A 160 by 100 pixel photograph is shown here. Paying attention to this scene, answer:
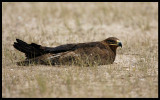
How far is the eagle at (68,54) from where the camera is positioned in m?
9.33

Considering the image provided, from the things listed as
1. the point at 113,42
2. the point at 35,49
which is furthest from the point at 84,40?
the point at 35,49

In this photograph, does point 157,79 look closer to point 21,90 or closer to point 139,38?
point 21,90

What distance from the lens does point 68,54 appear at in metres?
9.38

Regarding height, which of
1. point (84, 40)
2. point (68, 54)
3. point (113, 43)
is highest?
point (84, 40)

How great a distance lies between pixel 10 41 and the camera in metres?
12.3

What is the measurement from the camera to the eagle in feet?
30.6

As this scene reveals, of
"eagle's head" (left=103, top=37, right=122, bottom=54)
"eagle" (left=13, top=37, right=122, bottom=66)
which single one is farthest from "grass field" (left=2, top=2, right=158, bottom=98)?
"eagle's head" (left=103, top=37, right=122, bottom=54)

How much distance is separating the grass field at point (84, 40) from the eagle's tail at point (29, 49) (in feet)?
1.31

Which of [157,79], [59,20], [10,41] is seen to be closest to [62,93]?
[157,79]

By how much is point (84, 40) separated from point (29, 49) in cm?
336

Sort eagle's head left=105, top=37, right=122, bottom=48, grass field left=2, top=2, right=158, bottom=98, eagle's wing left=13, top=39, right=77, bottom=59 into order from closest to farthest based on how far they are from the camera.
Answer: grass field left=2, top=2, right=158, bottom=98 < eagle's wing left=13, top=39, right=77, bottom=59 < eagle's head left=105, top=37, right=122, bottom=48

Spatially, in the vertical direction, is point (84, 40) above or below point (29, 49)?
above

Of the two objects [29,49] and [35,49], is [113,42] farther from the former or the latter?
[29,49]

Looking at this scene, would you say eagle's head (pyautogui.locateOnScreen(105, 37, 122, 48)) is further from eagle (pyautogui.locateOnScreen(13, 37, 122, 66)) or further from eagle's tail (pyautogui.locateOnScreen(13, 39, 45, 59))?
eagle's tail (pyautogui.locateOnScreen(13, 39, 45, 59))
